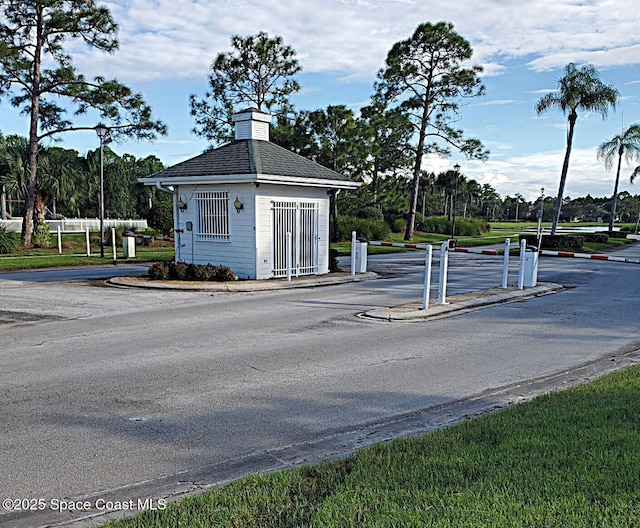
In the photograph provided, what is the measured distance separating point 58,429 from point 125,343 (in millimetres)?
3650

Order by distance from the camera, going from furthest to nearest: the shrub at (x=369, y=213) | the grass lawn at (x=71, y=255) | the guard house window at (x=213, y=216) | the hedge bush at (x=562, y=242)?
the shrub at (x=369, y=213) < the hedge bush at (x=562, y=242) < the grass lawn at (x=71, y=255) < the guard house window at (x=213, y=216)

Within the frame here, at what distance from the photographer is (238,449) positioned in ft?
16.5

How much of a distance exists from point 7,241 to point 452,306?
21.7 m

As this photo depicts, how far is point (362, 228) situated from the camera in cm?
3862

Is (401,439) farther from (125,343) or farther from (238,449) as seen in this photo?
(125,343)

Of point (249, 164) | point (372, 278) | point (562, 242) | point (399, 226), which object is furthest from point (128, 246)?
point (399, 226)

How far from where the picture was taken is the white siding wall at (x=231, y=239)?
16609 mm

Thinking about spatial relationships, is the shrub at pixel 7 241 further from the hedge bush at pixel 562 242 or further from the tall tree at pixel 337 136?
the hedge bush at pixel 562 242

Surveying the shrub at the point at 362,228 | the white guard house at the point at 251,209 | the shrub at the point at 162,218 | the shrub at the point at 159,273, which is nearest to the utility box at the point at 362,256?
the white guard house at the point at 251,209

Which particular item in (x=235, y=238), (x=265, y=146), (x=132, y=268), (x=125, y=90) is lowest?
(x=132, y=268)

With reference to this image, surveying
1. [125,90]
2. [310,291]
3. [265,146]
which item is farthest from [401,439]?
[125,90]

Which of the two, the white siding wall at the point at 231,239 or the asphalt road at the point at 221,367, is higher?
the white siding wall at the point at 231,239

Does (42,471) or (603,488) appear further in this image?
(42,471)

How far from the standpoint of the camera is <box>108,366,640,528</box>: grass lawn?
346 centimetres
